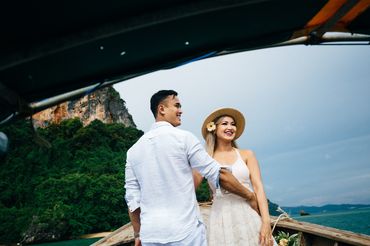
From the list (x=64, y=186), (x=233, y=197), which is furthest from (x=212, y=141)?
(x=64, y=186)

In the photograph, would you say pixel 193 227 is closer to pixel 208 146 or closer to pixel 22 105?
pixel 208 146

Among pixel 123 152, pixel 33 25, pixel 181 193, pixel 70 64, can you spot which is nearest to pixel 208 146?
pixel 181 193

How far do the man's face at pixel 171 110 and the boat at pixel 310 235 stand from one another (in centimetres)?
156

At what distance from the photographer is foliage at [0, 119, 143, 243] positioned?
34.8 meters

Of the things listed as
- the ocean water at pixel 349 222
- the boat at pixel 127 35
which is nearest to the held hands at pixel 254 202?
the boat at pixel 127 35

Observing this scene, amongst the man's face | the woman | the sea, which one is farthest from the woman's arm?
the sea

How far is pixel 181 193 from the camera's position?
1592 millimetres

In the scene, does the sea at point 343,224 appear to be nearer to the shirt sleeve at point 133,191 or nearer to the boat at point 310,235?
the boat at point 310,235

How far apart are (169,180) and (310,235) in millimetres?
3373

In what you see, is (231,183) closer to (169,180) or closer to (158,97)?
(169,180)

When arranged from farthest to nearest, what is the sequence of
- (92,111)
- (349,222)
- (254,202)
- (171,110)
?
1. (349,222)
2. (92,111)
3. (254,202)
4. (171,110)

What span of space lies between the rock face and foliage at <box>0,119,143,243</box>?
4759 mm

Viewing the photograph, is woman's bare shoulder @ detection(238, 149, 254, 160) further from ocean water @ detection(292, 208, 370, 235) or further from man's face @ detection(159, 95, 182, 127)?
ocean water @ detection(292, 208, 370, 235)

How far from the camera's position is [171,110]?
6.09 ft
